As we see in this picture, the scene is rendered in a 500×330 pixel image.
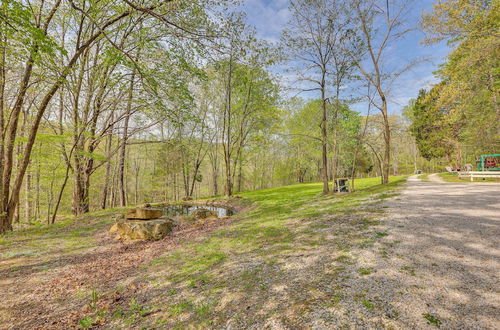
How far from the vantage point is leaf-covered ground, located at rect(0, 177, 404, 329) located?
2.84 meters

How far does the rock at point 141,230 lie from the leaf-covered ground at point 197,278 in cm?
74

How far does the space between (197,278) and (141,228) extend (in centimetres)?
535

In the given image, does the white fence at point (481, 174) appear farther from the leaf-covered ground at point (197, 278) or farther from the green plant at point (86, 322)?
the green plant at point (86, 322)

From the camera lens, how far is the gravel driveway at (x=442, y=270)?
7.33 feet

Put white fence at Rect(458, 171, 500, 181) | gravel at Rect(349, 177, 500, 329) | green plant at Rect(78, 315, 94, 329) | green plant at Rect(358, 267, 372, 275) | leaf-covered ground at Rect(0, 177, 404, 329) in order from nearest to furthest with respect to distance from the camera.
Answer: gravel at Rect(349, 177, 500, 329) → leaf-covered ground at Rect(0, 177, 404, 329) → green plant at Rect(78, 315, 94, 329) → green plant at Rect(358, 267, 372, 275) → white fence at Rect(458, 171, 500, 181)

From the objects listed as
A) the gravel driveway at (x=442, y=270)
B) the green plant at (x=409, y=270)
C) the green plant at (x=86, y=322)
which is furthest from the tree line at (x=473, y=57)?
the green plant at (x=86, y=322)

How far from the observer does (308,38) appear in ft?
42.2

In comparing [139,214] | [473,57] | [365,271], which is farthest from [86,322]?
[473,57]

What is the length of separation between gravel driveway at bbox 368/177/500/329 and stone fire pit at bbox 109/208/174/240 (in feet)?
25.9

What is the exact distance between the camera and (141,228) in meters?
8.30

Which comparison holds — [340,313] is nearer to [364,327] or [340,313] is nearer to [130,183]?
[364,327]

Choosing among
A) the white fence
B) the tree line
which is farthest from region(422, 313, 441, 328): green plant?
the white fence

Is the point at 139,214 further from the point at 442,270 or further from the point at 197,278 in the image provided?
the point at 442,270

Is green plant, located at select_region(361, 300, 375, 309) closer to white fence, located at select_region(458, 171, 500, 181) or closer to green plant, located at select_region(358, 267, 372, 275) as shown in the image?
green plant, located at select_region(358, 267, 372, 275)
